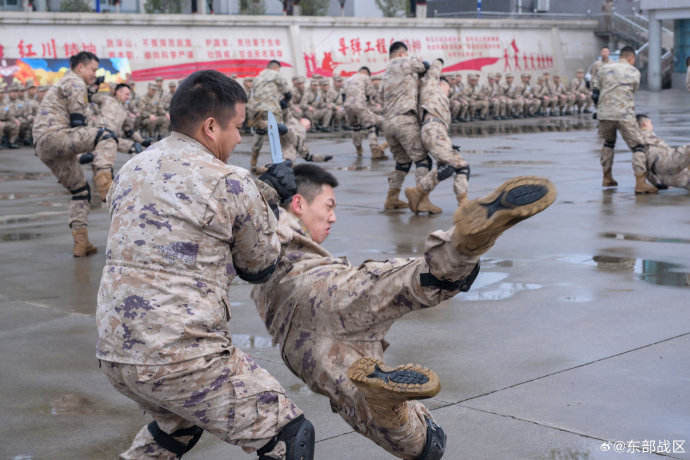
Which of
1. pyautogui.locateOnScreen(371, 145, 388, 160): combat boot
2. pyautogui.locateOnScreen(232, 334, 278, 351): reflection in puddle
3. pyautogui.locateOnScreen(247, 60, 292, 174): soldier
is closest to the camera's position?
pyautogui.locateOnScreen(232, 334, 278, 351): reflection in puddle

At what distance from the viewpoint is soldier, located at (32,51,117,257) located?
8.25 meters

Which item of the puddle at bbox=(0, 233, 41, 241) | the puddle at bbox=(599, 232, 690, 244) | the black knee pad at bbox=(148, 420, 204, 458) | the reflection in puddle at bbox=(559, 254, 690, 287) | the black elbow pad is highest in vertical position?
the black elbow pad

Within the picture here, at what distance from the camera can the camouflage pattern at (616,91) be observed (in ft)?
38.7

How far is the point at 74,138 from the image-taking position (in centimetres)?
826

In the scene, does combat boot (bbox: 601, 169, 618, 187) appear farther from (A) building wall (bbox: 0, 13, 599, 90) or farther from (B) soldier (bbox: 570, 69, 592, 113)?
(B) soldier (bbox: 570, 69, 592, 113)

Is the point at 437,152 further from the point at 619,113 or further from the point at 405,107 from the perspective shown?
the point at 619,113

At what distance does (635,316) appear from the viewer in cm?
560

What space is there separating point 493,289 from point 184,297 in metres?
4.04

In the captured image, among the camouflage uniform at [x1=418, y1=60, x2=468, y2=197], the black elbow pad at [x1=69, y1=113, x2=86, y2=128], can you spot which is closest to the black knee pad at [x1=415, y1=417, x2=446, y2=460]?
the black elbow pad at [x1=69, y1=113, x2=86, y2=128]

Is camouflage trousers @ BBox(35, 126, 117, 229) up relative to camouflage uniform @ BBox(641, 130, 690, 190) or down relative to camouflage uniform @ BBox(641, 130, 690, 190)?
up

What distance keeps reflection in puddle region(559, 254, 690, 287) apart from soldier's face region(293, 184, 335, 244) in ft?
11.8

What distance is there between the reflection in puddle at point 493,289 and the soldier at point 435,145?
9.89ft

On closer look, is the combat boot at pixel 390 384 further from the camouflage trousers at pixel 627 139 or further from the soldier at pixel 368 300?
the camouflage trousers at pixel 627 139

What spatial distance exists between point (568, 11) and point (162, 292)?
152 ft
